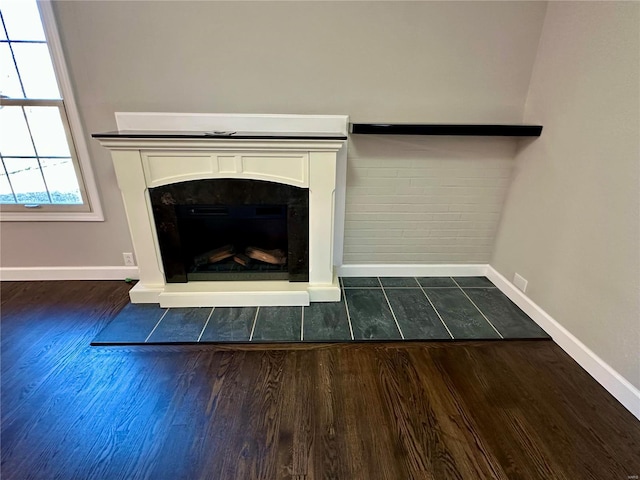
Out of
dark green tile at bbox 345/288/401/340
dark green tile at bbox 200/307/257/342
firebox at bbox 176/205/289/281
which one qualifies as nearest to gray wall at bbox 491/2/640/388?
dark green tile at bbox 345/288/401/340

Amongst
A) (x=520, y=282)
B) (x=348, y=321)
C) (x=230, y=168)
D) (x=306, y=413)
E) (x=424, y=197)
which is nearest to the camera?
(x=306, y=413)

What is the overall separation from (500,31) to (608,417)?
2.29 m

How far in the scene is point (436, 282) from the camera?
262 cm

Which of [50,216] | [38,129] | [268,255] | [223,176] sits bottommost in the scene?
[268,255]

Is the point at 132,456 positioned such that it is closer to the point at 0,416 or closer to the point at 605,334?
the point at 0,416

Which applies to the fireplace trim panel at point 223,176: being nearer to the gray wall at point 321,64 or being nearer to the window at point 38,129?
the gray wall at point 321,64

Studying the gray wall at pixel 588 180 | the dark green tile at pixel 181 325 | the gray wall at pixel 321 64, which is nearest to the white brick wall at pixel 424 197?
the gray wall at pixel 321 64

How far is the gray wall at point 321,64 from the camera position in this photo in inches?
78.1

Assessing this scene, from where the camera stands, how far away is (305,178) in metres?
2.02

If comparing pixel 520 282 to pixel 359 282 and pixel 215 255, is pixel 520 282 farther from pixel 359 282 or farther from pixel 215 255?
Result: pixel 215 255

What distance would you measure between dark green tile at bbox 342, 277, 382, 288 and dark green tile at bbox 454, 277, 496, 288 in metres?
0.69

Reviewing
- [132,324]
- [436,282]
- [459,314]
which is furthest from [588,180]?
[132,324]

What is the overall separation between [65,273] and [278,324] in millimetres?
1880

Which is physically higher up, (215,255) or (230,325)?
(215,255)
